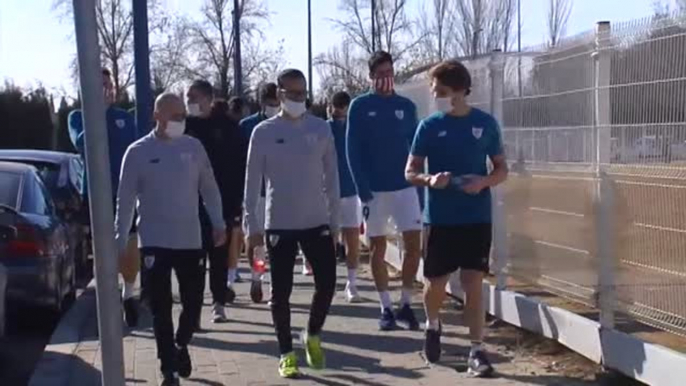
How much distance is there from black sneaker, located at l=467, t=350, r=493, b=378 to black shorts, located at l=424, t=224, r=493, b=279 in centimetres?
54

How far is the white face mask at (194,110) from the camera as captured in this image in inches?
418

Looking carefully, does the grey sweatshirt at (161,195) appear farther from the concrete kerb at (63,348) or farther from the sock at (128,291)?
the sock at (128,291)

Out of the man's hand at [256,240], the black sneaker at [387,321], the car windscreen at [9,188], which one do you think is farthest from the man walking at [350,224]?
the man's hand at [256,240]

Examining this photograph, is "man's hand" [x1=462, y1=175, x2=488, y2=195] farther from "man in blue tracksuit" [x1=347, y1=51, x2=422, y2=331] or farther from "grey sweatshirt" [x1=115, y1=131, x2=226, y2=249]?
"man in blue tracksuit" [x1=347, y1=51, x2=422, y2=331]

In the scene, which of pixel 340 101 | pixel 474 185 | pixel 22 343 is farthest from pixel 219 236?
pixel 340 101

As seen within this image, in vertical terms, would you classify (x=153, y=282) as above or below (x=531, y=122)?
below

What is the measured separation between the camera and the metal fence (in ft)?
22.9

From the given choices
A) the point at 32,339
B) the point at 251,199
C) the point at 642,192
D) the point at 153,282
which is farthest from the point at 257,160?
the point at 32,339

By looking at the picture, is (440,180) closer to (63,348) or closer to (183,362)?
(183,362)

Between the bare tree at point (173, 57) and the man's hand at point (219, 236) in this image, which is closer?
the man's hand at point (219, 236)

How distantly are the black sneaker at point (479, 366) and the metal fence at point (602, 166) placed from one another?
791mm

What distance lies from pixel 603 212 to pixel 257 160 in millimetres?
2195

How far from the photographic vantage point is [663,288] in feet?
23.8

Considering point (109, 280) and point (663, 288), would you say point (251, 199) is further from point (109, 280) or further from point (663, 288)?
point (109, 280)
